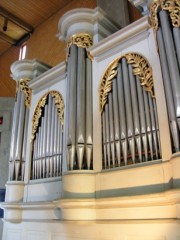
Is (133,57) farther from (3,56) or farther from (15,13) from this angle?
(3,56)

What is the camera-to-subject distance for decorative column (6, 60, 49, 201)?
492cm

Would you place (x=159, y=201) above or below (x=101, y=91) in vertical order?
below

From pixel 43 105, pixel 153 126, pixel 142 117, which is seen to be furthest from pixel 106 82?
pixel 43 105

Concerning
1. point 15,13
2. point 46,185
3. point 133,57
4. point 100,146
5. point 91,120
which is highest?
point 15,13

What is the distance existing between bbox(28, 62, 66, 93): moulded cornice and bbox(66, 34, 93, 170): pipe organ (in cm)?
38

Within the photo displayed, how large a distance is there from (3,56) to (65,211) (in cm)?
Answer: 762

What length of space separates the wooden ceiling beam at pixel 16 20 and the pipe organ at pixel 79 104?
462 centimetres

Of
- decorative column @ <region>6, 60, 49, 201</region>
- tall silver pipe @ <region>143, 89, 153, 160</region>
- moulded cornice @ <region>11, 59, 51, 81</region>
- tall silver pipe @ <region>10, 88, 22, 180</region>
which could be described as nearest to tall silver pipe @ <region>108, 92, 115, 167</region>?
tall silver pipe @ <region>143, 89, 153, 160</region>

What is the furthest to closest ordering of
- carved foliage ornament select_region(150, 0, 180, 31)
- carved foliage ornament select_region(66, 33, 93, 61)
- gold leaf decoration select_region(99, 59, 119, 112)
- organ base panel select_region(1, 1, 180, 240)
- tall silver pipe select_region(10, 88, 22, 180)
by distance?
tall silver pipe select_region(10, 88, 22, 180)
carved foliage ornament select_region(66, 33, 93, 61)
gold leaf decoration select_region(99, 59, 119, 112)
carved foliage ornament select_region(150, 0, 180, 31)
organ base panel select_region(1, 1, 180, 240)

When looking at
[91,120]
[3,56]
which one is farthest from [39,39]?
[91,120]

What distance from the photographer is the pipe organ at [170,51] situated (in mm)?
2943

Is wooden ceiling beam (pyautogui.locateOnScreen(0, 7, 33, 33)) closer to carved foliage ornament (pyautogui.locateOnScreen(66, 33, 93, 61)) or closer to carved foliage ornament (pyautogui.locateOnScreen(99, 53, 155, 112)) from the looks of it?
carved foliage ornament (pyautogui.locateOnScreen(66, 33, 93, 61))

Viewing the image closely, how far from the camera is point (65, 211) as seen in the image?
3607mm

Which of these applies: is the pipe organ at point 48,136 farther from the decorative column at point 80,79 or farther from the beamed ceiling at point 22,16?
the beamed ceiling at point 22,16
